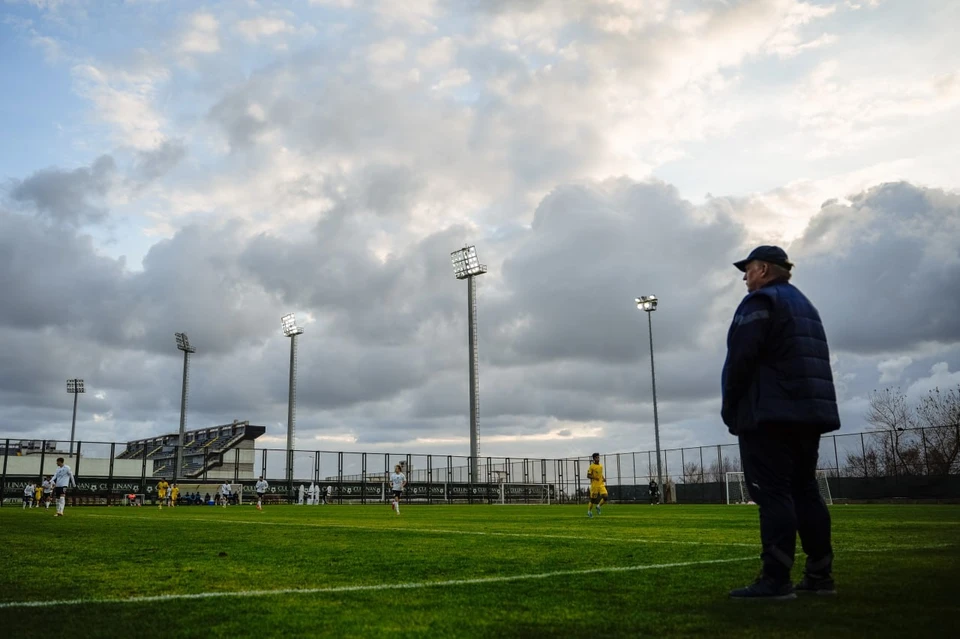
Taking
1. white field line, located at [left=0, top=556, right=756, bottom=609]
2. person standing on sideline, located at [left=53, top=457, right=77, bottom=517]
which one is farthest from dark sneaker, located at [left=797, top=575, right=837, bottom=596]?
person standing on sideline, located at [left=53, top=457, right=77, bottom=517]

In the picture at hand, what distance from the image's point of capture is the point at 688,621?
390cm

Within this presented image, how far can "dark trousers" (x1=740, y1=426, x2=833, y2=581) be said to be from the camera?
445cm

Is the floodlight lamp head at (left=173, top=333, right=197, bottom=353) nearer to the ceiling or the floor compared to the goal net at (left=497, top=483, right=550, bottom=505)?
nearer to the ceiling

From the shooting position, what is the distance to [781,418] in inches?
173

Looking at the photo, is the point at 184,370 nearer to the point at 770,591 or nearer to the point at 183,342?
the point at 183,342

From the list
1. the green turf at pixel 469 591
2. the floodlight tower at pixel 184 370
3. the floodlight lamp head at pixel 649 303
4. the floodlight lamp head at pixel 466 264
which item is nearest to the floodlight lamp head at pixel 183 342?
the floodlight tower at pixel 184 370

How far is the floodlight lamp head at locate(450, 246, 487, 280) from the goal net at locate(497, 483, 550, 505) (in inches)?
597

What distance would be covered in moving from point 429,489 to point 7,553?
44.1m

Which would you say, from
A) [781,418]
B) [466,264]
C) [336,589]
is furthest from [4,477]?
[781,418]

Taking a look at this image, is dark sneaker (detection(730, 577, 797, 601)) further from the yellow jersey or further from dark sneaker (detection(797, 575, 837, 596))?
the yellow jersey

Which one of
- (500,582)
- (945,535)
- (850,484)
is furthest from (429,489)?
(500,582)

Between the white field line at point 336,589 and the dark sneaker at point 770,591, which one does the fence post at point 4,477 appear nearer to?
the white field line at point 336,589

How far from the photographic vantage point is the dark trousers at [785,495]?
14.6 feet

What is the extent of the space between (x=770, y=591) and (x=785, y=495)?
536mm
